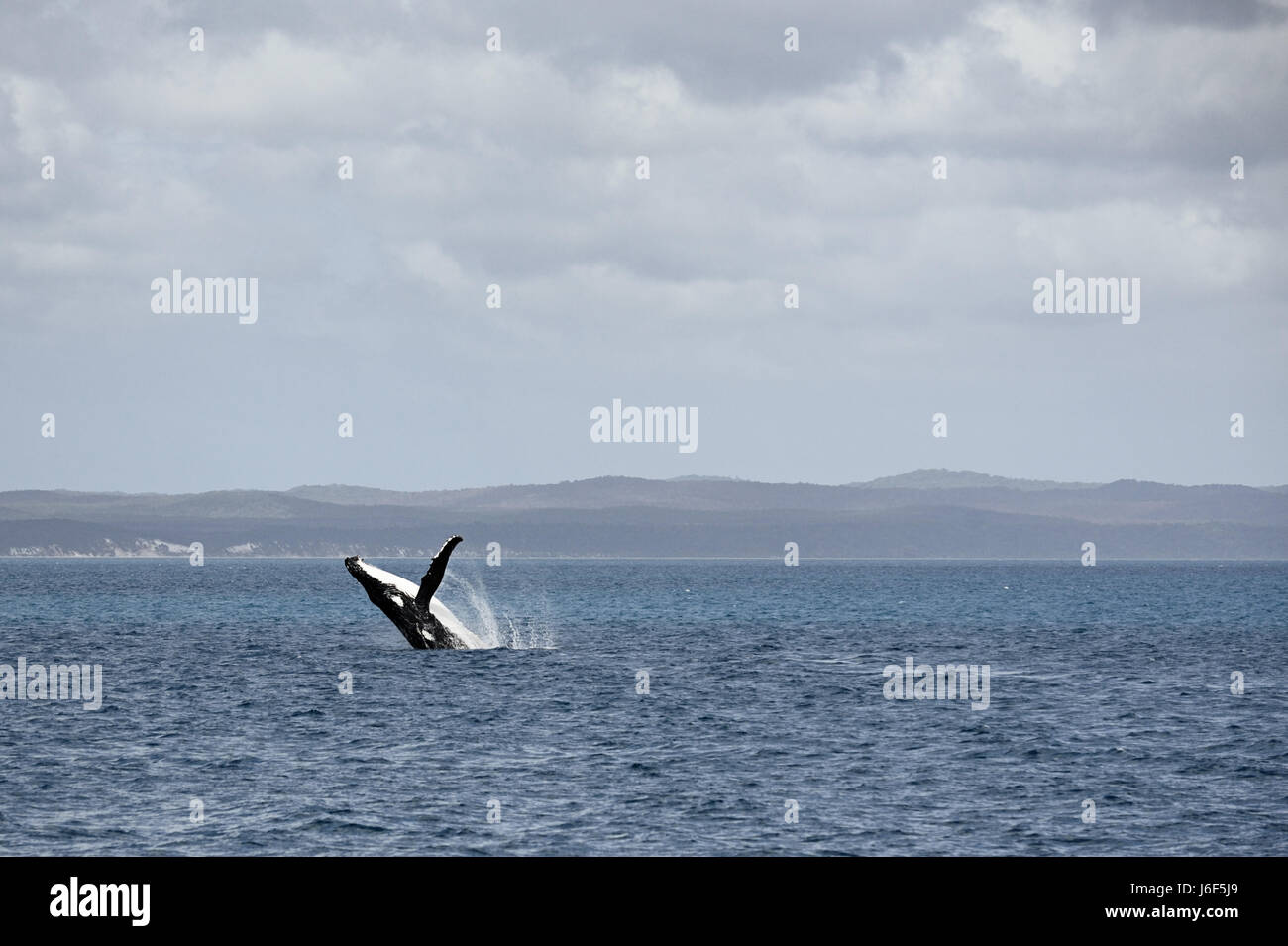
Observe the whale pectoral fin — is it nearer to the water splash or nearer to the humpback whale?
the humpback whale

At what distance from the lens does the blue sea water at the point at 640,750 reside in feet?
88.8

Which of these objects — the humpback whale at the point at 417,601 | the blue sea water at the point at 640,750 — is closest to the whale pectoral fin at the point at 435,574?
the humpback whale at the point at 417,601

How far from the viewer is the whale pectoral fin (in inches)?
1844

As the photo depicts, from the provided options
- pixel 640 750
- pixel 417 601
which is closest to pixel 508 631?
pixel 417 601

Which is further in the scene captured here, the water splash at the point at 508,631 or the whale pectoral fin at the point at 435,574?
the water splash at the point at 508,631

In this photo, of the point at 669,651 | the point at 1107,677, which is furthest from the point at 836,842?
the point at 669,651

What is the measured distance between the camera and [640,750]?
122 ft

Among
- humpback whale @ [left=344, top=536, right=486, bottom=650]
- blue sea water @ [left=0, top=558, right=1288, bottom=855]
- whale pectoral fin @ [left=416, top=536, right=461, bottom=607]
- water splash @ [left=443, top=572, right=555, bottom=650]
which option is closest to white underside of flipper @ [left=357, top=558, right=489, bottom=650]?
humpback whale @ [left=344, top=536, right=486, bottom=650]

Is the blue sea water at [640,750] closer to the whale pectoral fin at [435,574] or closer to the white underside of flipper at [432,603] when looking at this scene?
the white underside of flipper at [432,603]

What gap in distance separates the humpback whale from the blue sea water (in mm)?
1062

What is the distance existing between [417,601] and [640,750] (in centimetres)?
1973

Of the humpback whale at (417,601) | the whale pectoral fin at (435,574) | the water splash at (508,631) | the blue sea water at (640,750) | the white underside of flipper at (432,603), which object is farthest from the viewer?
the water splash at (508,631)
